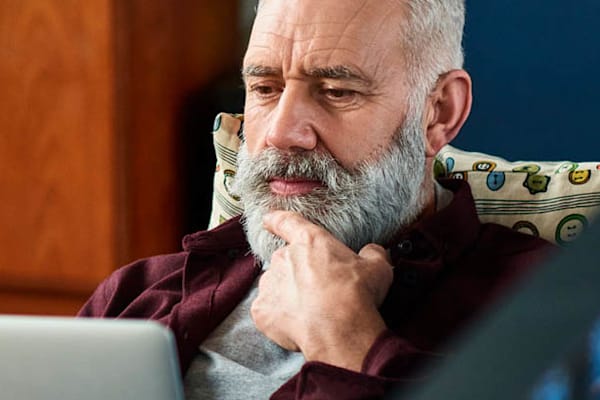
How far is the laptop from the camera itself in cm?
78

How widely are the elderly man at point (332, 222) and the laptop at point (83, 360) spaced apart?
55 centimetres

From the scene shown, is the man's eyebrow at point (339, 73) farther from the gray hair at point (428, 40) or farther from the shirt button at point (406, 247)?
the shirt button at point (406, 247)

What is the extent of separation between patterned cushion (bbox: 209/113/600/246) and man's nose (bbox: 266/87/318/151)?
33 centimetres

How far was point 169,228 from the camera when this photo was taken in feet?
10.2

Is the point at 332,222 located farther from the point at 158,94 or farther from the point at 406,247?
the point at 158,94

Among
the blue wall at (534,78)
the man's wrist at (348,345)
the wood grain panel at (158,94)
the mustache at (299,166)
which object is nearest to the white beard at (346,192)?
the mustache at (299,166)

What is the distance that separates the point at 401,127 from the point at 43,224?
5.94 ft

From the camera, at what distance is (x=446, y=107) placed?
1.63 metres

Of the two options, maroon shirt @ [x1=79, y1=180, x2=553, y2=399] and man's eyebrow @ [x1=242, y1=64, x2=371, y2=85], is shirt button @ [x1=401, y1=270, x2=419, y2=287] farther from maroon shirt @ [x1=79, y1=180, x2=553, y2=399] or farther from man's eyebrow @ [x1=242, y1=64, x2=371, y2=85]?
man's eyebrow @ [x1=242, y1=64, x2=371, y2=85]

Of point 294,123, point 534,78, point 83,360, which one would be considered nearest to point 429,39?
point 294,123

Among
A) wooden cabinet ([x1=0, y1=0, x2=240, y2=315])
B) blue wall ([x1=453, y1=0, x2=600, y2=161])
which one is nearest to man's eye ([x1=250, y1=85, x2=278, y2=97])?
blue wall ([x1=453, y1=0, x2=600, y2=161])

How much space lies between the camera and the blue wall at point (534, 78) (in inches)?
97.9

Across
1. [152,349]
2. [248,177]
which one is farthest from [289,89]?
[152,349]

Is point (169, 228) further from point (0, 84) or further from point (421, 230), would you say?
point (421, 230)
